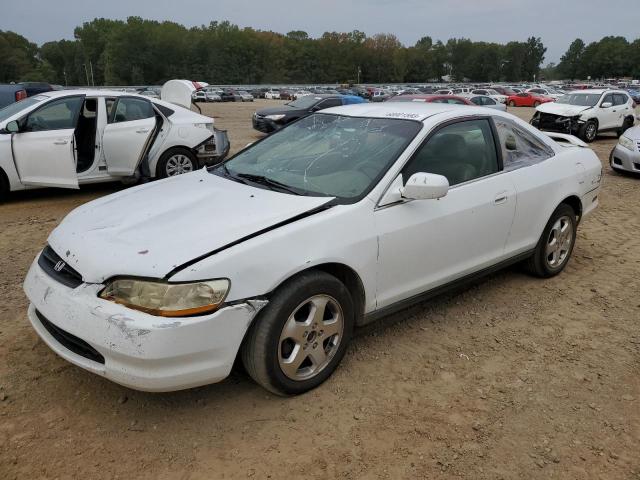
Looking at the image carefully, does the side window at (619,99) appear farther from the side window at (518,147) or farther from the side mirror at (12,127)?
the side mirror at (12,127)

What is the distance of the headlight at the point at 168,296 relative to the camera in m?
→ 2.41

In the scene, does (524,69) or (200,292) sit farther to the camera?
(524,69)

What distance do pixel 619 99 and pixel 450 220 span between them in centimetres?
1659

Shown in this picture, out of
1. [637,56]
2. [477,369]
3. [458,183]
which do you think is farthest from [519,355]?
[637,56]

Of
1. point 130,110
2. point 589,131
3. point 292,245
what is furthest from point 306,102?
point 292,245

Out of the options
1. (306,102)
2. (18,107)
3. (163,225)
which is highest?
(18,107)

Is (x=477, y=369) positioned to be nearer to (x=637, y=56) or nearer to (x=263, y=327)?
(x=263, y=327)

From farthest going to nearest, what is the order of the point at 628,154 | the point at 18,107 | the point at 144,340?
the point at 628,154, the point at 18,107, the point at 144,340

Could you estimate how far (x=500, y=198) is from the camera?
3787mm

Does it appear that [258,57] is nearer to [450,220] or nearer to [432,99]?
[432,99]

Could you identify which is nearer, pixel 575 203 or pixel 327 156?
pixel 327 156

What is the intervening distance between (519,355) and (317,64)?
144 metres

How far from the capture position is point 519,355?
135 inches

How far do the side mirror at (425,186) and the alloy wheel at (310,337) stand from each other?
0.79 m
